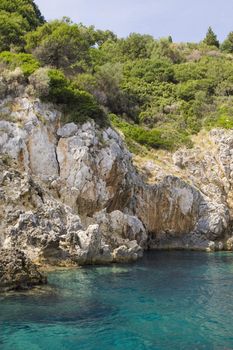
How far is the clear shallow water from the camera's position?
13.0m

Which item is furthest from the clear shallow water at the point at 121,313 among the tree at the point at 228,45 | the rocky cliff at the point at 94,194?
the tree at the point at 228,45

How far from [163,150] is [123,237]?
17367 mm

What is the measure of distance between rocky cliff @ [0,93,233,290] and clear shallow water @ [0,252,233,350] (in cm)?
266

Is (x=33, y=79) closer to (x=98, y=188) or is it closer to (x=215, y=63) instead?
(x=98, y=188)

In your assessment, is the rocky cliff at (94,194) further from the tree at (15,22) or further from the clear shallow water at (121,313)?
the tree at (15,22)

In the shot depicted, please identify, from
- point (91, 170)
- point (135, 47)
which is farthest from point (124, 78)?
point (91, 170)

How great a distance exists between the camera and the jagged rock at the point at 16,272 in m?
17.9

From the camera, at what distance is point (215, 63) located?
7056 centimetres

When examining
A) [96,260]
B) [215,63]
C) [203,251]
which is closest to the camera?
[96,260]

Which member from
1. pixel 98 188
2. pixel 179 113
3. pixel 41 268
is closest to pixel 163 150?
pixel 179 113

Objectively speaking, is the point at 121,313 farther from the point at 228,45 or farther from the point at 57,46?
the point at 228,45

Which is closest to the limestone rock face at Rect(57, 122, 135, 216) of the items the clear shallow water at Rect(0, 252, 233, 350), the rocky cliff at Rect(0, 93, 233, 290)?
the rocky cliff at Rect(0, 93, 233, 290)

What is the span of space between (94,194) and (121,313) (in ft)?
50.1

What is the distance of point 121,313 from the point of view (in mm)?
15930
